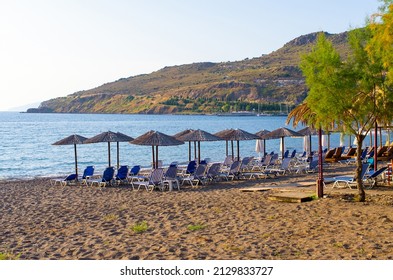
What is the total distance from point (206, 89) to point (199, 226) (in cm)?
13515

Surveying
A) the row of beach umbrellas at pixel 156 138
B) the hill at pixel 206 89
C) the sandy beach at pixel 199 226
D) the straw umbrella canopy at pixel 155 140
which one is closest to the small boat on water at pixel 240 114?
the hill at pixel 206 89

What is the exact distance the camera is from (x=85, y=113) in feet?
567

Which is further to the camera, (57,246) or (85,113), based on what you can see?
(85,113)

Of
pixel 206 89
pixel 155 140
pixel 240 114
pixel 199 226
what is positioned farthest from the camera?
pixel 206 89

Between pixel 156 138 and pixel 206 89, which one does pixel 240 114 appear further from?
pixel 156 138

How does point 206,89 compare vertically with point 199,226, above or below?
above

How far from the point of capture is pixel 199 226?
8.57 m

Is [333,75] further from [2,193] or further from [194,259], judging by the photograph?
[2,193]

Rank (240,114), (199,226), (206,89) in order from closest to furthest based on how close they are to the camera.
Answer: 1. (199,226)
2. (240,114)
3. (206,89)

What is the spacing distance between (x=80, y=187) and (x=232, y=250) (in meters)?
9.96

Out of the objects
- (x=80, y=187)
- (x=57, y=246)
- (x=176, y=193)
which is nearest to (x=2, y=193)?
(x=80, y=187)

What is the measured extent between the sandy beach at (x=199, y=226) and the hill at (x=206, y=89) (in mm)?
109742

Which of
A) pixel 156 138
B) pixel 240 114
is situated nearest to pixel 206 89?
pixel 240 114

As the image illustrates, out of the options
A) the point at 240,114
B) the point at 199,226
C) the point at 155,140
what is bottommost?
the point at 199,226
